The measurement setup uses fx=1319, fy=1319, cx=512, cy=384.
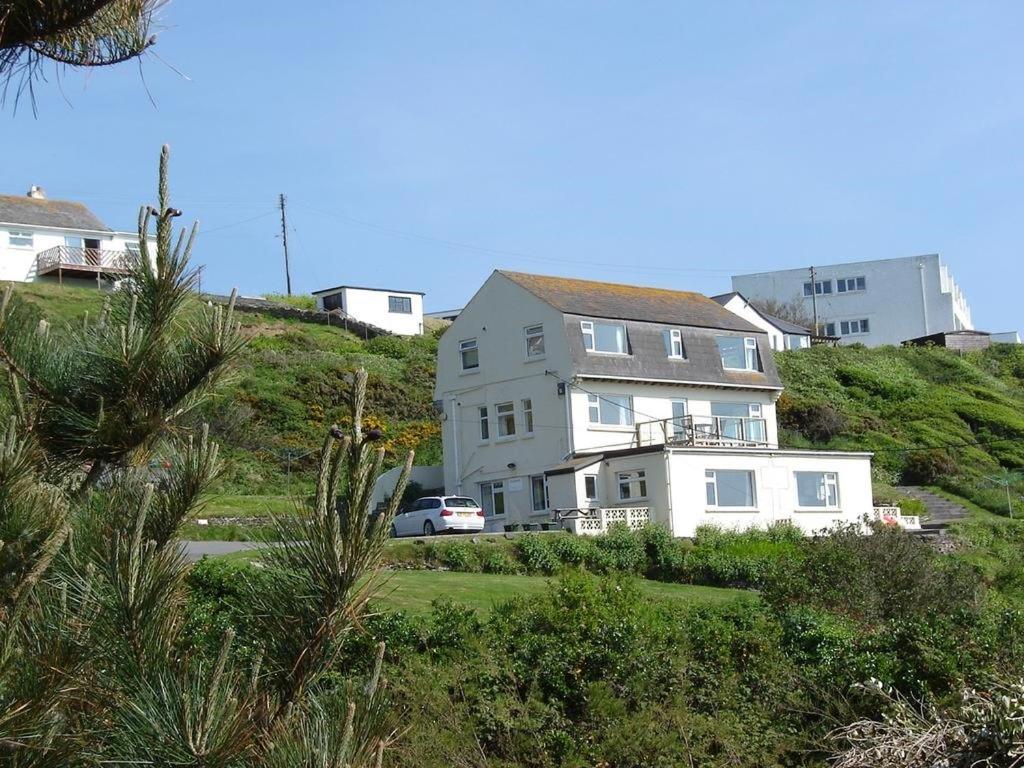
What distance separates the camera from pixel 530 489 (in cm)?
4406

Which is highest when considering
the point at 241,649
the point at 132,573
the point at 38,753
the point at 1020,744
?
the point at 132,573

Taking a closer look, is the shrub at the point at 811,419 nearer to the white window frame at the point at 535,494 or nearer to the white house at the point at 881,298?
the white window frame at the point at 535,494

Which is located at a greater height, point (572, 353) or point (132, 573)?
point (572, 353)

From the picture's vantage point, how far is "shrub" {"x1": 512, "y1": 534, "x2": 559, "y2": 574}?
1267 inches

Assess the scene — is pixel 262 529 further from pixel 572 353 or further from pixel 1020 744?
pixel 572 353

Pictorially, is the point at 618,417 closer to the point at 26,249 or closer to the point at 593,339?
the point at 593,339

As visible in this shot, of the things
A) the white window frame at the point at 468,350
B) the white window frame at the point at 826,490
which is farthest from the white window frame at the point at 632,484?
the white window frame at the point at 468,350

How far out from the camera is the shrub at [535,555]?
106ft

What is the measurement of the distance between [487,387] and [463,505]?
270 inches

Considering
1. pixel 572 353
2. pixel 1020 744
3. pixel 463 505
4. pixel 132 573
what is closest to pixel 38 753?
pixel 132 573

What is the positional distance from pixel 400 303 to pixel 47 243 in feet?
62.3

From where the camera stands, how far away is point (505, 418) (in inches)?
1797

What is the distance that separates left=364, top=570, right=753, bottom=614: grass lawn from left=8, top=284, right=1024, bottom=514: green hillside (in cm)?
1394

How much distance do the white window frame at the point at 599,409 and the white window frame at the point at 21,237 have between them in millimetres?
35577
